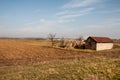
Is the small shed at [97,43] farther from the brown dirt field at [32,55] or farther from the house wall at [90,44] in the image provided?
the brown dirt field at [32,55]

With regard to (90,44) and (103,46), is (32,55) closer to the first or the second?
(90,44)

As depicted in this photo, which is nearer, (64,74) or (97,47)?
(64,74)

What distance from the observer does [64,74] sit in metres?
11.7

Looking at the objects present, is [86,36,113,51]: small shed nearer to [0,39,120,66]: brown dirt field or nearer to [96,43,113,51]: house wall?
[96,43,113,51]: house wall

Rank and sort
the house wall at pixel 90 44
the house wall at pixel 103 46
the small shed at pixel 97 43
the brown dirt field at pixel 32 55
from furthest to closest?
the house wall at pixel 90 44 → the house wall at pixel 103 46 → the small shed at pixel 97 43 → the brown dirt field at pixel 32 55

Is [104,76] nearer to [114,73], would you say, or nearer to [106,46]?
[114,73]

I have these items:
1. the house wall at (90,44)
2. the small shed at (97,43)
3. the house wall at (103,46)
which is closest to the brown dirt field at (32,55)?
the small shed at (97,43)

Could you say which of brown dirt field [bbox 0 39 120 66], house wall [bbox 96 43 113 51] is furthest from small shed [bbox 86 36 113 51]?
brown dirt field [bbox 0 39 120 66]

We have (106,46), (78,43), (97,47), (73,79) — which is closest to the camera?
(73,79)

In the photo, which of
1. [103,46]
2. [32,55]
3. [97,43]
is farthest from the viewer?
[103,46]

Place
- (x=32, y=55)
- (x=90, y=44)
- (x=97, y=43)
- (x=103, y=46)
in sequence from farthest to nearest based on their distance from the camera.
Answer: (x=103, y=46) → (x=90, y=44) → (x=97, y=43) → (x=32, y=55)

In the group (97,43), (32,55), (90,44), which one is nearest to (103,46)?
(97,43)

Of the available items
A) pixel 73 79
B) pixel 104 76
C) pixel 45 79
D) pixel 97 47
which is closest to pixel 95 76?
pixel 104 76

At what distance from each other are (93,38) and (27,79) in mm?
54301
